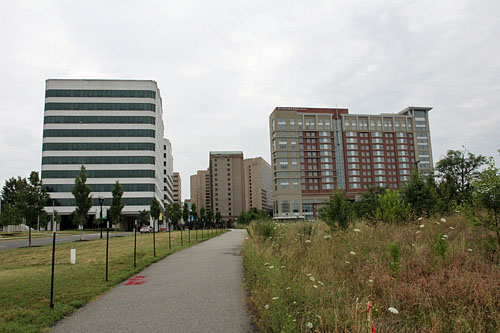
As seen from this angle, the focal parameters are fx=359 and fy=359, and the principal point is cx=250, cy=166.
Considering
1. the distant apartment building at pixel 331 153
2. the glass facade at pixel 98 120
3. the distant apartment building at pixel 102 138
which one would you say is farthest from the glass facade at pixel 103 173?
the distant apartment building at pixel 331 153

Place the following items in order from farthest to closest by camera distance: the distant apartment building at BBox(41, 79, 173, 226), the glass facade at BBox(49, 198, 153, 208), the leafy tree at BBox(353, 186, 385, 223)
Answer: the distant apartment building at BBox(41, 79, 173, 226)
the glass facade at BBox(49, 198, 153, 208)
the leafy tree at BBox(353, 186, 385, 223)

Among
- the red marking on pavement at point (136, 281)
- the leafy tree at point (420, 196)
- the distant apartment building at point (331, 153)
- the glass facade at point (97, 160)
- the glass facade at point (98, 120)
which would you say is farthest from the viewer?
the distant apartment building at point (331, 153)

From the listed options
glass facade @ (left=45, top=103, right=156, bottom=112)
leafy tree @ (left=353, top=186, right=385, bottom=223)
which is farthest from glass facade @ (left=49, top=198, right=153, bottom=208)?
leafy tree @ (left=353, top=186, right=385, bottom=223)

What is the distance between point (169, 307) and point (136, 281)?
12.2 feet

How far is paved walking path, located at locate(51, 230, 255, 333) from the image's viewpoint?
5.55m

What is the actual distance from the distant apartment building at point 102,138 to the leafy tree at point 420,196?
6694 cm

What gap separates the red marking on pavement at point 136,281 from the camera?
952 centimetres

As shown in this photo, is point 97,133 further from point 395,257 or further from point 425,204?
point 395,257

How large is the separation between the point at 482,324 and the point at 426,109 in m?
150

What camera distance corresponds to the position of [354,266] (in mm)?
8047

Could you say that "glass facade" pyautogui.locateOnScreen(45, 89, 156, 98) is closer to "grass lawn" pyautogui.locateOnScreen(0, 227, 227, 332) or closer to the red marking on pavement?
"grass lawn" pyautogui.locateOnScreen(0, 227, 227, 332)

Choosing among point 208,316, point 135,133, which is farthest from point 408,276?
point 135,133

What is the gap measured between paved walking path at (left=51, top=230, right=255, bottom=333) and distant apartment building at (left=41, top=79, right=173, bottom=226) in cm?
7121

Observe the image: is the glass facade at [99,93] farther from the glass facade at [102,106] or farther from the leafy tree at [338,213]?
the leafy tree at [338,213]
